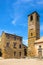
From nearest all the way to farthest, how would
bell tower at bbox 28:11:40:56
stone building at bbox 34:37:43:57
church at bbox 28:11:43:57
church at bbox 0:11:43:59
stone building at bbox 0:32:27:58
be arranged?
stone building at bbox 34:37:43:57
church at bbox 0:11:43:59
church at bbox 28:11:43:57
bell tower at bbox 28:11:40:56
stone building at bbox 0:32:27:58

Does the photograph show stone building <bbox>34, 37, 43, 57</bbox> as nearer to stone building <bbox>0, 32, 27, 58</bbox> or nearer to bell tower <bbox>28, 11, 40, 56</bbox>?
bell tower <bbox>28, 11, 40, 56</bbox>

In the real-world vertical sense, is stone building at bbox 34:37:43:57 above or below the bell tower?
below

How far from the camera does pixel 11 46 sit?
173ft

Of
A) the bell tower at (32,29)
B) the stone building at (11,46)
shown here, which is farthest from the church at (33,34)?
the stone building at (11,46)

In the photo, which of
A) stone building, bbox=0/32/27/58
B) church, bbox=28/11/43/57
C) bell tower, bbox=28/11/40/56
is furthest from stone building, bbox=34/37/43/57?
stone building, bbox=0/32/27/58

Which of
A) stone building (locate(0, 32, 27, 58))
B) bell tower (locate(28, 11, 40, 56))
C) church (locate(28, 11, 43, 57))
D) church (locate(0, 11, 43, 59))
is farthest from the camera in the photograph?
stone building (locate(0, 32, 27, 58))

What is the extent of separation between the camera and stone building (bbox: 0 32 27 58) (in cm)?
5156

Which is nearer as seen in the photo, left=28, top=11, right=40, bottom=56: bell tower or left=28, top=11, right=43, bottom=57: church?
left=28, top=11, right=43, bottom=57: church

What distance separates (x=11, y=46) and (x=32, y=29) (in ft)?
32.2

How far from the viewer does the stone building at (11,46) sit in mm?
51562

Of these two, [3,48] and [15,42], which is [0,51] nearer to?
[3,48]

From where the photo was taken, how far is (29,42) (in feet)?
155

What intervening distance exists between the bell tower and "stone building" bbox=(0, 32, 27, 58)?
7.63 metres

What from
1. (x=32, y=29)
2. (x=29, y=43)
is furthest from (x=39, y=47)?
(x=32, y=29)
